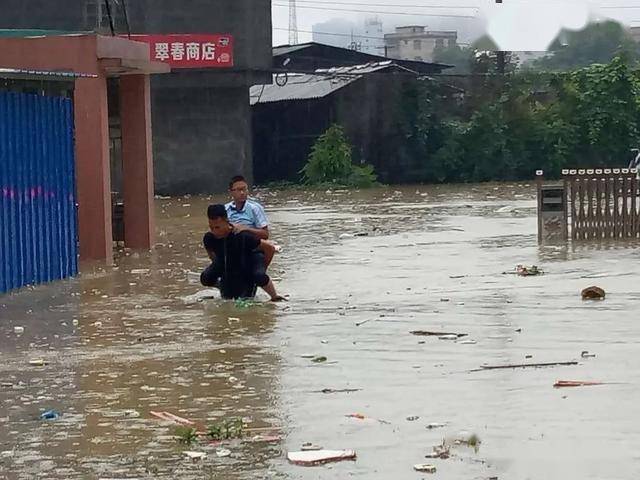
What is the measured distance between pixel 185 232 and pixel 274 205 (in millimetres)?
10138

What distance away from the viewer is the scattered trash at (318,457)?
6.94 meters

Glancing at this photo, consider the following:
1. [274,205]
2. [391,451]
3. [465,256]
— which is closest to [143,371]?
[391,451]

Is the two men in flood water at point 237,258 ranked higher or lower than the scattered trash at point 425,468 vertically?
higher

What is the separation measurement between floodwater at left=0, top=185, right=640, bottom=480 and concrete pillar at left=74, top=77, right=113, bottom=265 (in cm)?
61

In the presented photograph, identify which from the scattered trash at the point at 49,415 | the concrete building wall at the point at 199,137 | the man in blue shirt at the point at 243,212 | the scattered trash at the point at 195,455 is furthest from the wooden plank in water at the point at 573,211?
the concrete building wall at the point at 199,137

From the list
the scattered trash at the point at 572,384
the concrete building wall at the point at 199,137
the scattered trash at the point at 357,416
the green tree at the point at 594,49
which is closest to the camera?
the scattered trash at the point at 357,416

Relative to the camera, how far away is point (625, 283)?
14.2 meters

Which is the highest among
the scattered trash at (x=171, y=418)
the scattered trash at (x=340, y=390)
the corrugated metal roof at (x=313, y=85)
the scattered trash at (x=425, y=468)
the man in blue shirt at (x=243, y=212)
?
the corrugated metal roof at (x=313, y=85)

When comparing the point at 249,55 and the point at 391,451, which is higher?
the point at 249,55

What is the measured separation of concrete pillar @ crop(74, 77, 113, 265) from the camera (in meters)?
18.0

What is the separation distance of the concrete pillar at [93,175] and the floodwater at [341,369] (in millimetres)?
614

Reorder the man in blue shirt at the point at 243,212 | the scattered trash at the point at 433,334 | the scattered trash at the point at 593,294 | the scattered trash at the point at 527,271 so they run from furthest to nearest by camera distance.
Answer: the scattered trash at the point at 527,271 < the man in blue shirt at the point at 243,212 < the scattered trash at the point at 593,294 < the scattered trash at the point at 433,334

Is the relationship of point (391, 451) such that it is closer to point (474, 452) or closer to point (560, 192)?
point (474, 452)

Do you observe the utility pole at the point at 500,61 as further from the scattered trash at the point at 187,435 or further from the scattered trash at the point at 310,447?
the scattered trash at the point at 310,447
